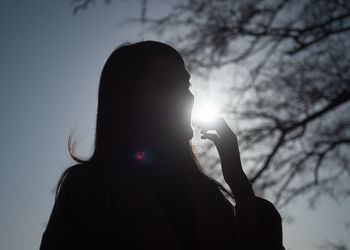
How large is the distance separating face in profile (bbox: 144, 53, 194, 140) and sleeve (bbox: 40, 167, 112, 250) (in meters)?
0.46

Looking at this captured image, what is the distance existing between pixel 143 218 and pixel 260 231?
21.2 inches

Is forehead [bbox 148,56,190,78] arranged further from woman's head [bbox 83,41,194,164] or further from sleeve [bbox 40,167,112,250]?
sleeve [bbox 40,167,112,250]

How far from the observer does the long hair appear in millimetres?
1551

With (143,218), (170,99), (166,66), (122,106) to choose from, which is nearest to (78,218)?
(143,218)

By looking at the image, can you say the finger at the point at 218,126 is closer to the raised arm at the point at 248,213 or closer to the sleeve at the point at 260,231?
the raised arm at the point at 248,213

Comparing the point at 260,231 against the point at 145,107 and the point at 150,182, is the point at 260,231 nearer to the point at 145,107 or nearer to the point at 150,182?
the point at 150,182

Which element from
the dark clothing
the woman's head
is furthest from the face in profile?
the dark clothing

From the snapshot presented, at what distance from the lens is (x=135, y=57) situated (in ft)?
5.64

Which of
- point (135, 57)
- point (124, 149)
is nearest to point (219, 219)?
point (124, 149)

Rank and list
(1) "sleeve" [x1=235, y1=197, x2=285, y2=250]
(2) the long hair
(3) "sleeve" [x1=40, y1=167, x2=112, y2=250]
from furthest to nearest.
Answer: (2) the long hair, (1) "sleeve" [x1=235, y1=197, x2=285, y2=250], (3) "sleeve" [x1=40, y1=167, x2=112, y2=250]

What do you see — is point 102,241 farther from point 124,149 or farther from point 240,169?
point 240,169

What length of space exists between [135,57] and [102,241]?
990 mm

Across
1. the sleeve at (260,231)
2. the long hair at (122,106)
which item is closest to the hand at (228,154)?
the sleeve at (260,231)

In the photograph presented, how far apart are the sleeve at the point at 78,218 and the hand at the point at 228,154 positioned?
0.59 metres
